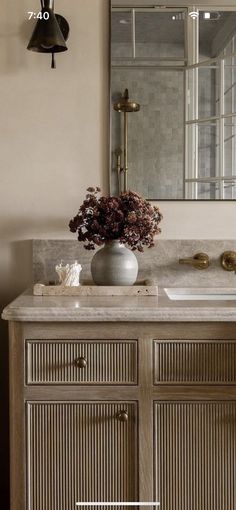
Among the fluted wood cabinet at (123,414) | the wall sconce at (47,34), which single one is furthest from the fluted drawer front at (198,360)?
the wall sconce at (47,34)

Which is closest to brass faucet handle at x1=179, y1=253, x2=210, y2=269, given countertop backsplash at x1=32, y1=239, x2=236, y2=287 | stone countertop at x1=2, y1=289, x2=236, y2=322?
countertop backsplash at x1=32, y1=239, x2=236, y2=287

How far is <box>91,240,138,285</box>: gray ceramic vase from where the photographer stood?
195 cm

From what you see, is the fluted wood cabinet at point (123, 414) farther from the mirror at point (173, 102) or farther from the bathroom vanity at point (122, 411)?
the mirror at point (173, 102)

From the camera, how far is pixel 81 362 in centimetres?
163

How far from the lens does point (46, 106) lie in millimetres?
2238

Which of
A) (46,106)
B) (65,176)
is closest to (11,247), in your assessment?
(65,176)

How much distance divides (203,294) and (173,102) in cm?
72

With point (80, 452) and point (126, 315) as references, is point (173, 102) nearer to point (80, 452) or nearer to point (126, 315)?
point (126, 315)

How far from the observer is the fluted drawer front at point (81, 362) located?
164 cm

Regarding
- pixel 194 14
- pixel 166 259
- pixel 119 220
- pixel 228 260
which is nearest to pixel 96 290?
pixel 119 220

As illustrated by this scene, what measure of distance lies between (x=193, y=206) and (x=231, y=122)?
1.11 feet

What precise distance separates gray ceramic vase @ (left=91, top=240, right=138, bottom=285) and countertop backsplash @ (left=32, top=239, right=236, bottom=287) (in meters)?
0.23

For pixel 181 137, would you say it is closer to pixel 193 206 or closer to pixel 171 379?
pixel 193 206

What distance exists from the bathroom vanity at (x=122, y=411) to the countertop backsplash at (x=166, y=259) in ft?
1.86
